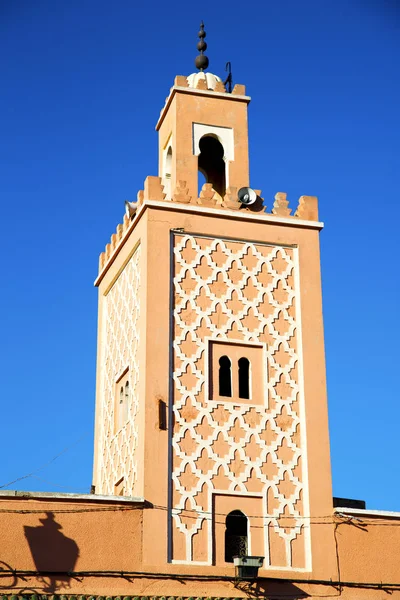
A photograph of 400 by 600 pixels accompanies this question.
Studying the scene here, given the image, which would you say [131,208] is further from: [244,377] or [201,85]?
[244,377]

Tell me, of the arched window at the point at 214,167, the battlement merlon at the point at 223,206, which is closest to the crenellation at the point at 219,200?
the battlement merlon at the point at 223,206

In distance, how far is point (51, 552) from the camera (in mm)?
17875

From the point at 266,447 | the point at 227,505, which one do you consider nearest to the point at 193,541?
the point at 227,505

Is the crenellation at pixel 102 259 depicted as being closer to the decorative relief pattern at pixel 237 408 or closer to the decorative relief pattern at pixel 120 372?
the decorative relief pattern at pixel 120 372

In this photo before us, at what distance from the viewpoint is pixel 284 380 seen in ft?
67.2

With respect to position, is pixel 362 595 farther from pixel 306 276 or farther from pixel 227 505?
pixel 306 276

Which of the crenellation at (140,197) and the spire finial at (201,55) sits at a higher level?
the spire finial at (201,55)

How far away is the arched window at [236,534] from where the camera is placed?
19.1m

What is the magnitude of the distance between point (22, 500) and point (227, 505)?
3.41 metres

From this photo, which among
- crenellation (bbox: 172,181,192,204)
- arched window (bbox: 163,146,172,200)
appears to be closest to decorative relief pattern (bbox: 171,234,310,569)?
crenellation (bbox: 172,181,192,204)

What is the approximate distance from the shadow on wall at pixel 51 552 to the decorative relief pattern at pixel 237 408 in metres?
1.75

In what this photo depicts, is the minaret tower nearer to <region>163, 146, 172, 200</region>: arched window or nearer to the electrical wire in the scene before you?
the electrical wire

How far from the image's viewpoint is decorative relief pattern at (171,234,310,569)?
19188mm

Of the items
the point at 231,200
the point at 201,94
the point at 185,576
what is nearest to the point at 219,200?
the point at 231,200
